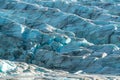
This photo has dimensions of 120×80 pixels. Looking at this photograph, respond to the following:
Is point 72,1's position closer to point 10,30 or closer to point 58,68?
point 10,30

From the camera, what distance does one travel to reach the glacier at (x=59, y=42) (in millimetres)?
46469

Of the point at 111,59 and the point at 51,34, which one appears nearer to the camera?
the point at 111,59

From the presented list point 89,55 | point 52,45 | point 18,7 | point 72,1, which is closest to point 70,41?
point 52,45

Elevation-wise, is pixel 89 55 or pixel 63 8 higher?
pixel 63 8

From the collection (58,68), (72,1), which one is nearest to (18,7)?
(72,1)

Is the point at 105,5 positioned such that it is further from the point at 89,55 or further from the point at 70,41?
the point at 89,55

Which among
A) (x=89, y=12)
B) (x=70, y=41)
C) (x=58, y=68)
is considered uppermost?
(x=89, y=12)

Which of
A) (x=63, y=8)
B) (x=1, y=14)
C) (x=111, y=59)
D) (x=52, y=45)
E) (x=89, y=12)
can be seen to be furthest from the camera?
(x=63, y=8)

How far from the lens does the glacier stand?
46.5m

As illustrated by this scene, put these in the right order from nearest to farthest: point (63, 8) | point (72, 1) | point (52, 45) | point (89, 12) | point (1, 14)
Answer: point (52, 45) < point (1, 14) < point (89, 12) < point (63, 8) < point (72, 1)

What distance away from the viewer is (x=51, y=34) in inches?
2419

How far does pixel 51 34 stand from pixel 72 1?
28.1 meters

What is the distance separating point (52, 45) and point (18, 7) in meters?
21.1

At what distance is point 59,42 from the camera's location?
5991 centimetres
